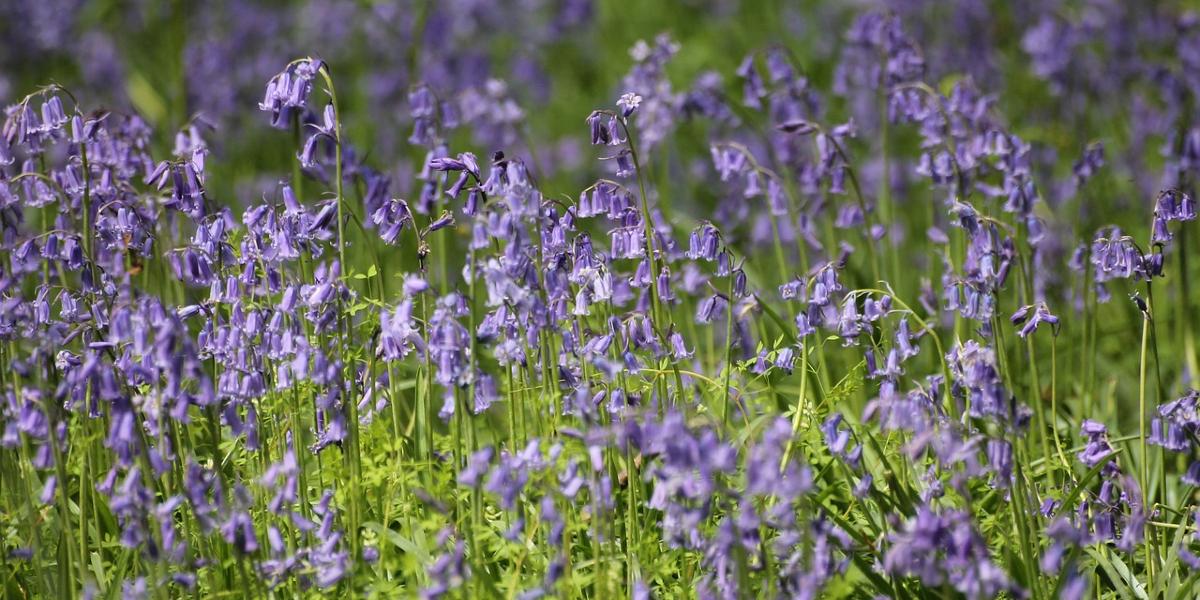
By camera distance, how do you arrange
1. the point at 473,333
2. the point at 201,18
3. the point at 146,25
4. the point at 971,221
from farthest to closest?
1. the point at 201,18
2. the point at 146,25
3. the point at 971,221
4. the point at 473,333

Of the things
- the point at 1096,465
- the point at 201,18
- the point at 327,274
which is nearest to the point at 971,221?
the point at 1096,465

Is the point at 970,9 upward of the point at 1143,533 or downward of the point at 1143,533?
upward

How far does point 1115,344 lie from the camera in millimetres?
6824

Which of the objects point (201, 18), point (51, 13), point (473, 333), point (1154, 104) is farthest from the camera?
point (201, 18)

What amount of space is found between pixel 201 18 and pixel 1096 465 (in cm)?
1148

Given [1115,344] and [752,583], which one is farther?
[1115,344]

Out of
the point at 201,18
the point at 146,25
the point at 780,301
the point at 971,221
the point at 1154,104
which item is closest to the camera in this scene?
the point at 971,221

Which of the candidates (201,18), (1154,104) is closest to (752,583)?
(1154,104)

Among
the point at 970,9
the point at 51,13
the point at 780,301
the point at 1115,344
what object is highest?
the point at 51,13

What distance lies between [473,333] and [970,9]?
7.85m

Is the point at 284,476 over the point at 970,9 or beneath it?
beneath

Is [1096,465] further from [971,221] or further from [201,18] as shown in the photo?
[201,18]

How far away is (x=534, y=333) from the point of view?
151 inches

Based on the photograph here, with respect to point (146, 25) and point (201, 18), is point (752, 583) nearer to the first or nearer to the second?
point (146, 25)
